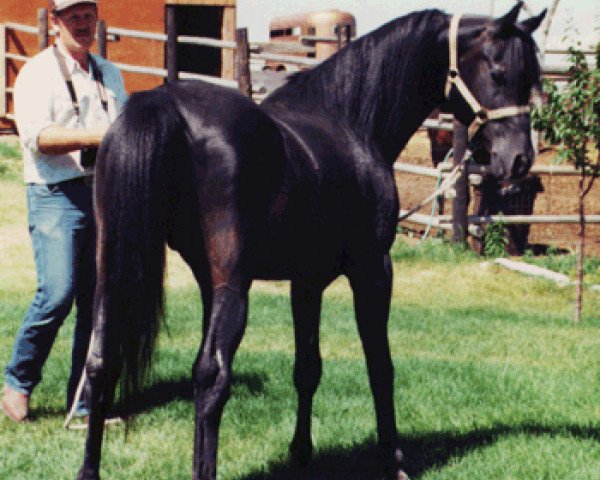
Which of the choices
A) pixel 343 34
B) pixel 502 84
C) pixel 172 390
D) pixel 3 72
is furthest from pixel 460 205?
pixel 3 72

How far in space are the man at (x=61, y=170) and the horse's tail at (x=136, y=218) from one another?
0.69m

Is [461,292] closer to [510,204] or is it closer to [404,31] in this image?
[510,204]

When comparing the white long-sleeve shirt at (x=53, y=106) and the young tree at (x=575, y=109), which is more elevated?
the white long-sleeve shirt at (x=53, y=106)

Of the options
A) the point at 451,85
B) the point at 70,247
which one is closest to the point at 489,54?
the point at 451,85

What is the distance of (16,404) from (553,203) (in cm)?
1081

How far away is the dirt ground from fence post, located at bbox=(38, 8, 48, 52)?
646 centimetres

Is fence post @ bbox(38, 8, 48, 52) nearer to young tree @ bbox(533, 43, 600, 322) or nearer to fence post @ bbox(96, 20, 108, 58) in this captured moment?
fence post @ bbox(96, 20, 108, 58)

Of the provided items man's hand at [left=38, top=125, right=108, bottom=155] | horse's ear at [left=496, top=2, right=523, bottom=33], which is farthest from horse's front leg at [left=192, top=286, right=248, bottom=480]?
horse's ear at [left=496, top=2, right=523, bottom=33]

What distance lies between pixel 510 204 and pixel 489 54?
28.0 feet

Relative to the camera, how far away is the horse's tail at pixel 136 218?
11.0 ft

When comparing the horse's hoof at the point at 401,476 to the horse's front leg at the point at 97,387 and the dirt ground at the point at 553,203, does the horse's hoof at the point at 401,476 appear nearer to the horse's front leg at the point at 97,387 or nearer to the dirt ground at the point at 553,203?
the horse's front leg at the point at 97,387

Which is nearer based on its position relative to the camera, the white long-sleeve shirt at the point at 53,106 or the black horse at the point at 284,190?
the black horse at the point at 284,190

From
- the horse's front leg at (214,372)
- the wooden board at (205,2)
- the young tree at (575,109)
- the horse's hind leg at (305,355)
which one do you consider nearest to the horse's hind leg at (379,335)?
the horse's hind leg at (305,355)

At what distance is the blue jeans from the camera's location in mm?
4609
